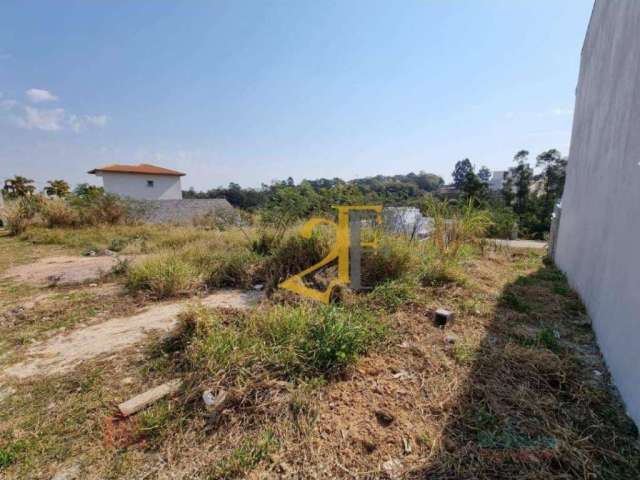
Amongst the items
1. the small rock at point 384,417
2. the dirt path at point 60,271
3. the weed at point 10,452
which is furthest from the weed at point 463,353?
the dirt path at point 60,271

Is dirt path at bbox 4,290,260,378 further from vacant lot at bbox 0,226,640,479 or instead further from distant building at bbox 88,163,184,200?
distant building at bbox 88,163,184,200

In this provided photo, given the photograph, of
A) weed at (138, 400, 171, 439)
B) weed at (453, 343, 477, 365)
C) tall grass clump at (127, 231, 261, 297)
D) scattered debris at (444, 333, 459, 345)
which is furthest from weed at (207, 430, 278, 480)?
tall grass clump at (127, 231, 261, 297)

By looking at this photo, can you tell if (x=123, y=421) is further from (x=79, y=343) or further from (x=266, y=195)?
(x=266, y=195)

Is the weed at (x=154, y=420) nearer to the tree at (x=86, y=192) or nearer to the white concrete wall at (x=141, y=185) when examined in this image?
the tree at (x=86, y=192)

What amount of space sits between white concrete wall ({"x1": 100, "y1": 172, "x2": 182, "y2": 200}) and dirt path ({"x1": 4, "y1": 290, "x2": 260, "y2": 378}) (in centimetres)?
2519

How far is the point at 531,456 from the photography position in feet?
4.07

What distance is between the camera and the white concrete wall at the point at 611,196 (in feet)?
5.52

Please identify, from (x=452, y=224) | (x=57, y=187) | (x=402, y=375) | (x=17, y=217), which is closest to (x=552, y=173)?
(x=452, y=224)

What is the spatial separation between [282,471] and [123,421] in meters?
1.02

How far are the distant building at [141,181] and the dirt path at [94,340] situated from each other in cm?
2519

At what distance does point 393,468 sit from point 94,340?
2706 millimetres

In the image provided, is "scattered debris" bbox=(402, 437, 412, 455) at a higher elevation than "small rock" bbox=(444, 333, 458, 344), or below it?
below

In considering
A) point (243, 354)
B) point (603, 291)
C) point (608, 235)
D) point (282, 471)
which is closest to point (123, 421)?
point (243, 354)

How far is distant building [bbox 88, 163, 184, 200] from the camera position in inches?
975
